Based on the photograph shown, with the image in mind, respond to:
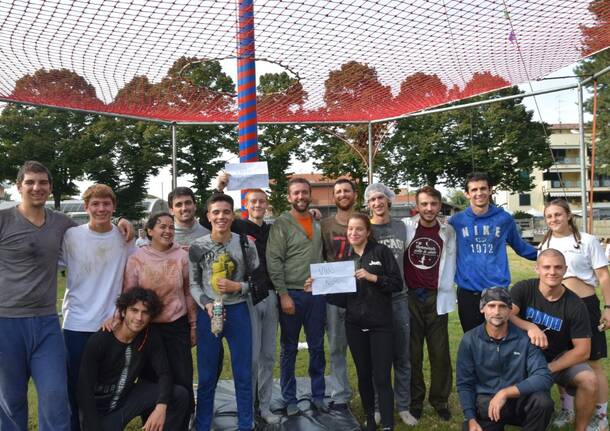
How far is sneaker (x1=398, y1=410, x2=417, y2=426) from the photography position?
12.8 feet

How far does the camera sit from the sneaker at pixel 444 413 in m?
4.00

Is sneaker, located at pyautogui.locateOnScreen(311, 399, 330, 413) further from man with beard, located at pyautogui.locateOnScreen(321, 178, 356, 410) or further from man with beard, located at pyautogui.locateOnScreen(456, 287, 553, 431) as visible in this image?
man with beard, located at pyautogui.locateOnScreen(456, 287, 553, 431)

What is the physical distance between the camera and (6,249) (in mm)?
3023

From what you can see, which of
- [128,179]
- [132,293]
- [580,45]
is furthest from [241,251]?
[128,179]

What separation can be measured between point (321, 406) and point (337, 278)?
132 cm

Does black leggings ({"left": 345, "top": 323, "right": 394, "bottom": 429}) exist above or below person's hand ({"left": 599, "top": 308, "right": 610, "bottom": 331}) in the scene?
below

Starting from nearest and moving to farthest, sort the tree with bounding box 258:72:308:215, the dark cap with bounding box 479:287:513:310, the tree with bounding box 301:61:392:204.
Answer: the dark cap with bounding box 479:287:513:310, the tree with bounding box 301:61:392:204, the tree with bounding box 258:72:308:215

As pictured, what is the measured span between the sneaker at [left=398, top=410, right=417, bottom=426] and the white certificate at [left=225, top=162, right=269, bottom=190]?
7.02 feet

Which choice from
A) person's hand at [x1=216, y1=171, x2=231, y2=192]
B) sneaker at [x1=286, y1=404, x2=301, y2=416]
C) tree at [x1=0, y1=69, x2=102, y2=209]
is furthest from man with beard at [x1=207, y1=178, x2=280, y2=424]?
tree at [x1=0, y1=69, x2=102, y2=209]

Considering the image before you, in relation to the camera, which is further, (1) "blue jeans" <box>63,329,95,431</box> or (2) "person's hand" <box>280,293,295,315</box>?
(2) "person's hand" <box>280,293,295,315</box>

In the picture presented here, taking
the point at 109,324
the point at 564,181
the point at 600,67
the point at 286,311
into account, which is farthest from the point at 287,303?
the point at 564,181

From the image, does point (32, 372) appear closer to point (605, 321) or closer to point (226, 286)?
point (226, 286)

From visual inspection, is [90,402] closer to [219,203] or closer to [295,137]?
[219,203]

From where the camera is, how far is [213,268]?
348cm
